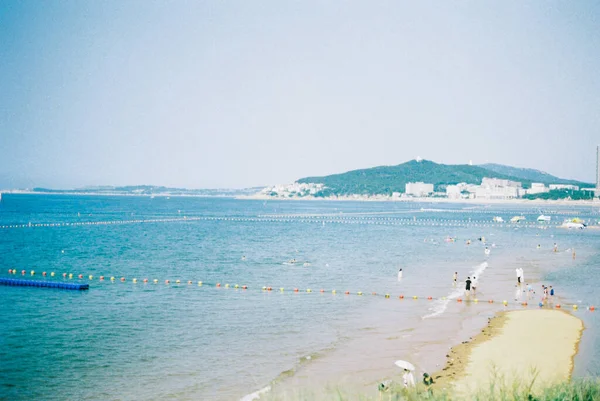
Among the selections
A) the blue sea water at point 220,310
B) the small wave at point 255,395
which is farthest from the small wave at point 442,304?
the small wave at point 255,395

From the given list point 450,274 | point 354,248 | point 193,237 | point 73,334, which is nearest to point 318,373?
point 73,334

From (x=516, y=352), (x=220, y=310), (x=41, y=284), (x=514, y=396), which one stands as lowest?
(x=220, y=310)

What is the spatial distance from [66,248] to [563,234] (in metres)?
71.2

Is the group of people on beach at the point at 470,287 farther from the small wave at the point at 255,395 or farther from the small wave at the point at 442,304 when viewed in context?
the small wave at the point at 255,395

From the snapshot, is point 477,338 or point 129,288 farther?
point 129,288

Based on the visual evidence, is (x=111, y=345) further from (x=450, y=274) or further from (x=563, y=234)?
(x=563, y=234)

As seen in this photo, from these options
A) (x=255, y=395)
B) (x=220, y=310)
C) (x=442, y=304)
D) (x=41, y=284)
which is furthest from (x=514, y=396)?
(x=41, y=284)

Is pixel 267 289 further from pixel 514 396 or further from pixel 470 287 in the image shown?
pixel 514 396

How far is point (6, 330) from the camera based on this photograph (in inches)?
1022

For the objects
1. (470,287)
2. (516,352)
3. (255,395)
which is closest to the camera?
(255,395)

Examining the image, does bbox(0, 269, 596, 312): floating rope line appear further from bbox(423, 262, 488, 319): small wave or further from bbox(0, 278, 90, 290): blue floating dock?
bbox(0, 278, 90, 290): blue floating dock

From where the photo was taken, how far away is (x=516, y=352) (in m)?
22.0

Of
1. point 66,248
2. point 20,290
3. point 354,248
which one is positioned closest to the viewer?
point 20,290

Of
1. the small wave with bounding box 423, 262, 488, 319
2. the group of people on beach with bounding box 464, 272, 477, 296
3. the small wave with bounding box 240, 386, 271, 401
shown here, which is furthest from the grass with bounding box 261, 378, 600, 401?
the group of people on beach with bounding box 464, 272, 477, 296
